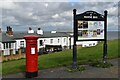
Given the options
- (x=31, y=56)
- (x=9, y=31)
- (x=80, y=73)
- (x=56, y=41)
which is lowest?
(x=80, y=73)

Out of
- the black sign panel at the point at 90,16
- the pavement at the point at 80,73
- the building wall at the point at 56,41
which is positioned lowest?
the pavement at the point at 80,73

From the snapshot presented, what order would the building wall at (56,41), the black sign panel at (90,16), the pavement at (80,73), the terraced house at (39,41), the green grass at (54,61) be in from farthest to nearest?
the building wall at (56,41)
the terraced house at (39,41)
the green grass at (54,61)
the black sign panel at (90,16)
the pavement at (80,73)

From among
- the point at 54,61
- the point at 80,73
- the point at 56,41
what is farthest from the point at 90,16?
the point at 56,41

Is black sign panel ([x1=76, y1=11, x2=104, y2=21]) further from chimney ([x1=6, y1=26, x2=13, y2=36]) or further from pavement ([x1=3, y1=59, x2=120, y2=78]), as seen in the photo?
chimney ([x1=6, y1=26, x2=13, y2=36])

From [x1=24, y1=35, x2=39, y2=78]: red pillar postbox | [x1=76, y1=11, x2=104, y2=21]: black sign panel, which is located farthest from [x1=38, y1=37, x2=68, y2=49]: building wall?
[x1=24, y1=35, x2=39, y2=78]: red pillar postbox

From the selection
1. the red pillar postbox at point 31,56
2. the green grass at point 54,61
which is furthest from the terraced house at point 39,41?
the red pillar postbox at point 31,56

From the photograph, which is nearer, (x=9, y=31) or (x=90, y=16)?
(x=90, y=16)

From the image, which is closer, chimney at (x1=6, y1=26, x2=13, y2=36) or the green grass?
the green grass

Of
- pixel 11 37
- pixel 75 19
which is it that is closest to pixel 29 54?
pixel 75 19

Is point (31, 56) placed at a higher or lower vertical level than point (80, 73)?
higher

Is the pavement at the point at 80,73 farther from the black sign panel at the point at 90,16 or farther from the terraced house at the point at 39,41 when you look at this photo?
the terraced house at the point at 39,41

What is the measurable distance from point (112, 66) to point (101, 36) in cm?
142

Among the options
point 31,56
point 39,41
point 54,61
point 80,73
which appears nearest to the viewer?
point 31,56

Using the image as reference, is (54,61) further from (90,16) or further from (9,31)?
(9,31)
